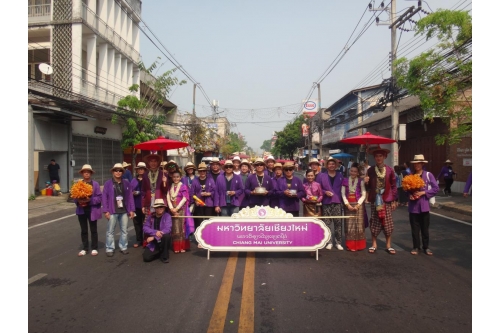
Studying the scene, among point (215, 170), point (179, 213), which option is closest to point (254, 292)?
point (179, 213)

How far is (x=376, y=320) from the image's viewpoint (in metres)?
3.88

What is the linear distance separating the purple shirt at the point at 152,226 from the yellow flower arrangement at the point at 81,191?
45.8 inches

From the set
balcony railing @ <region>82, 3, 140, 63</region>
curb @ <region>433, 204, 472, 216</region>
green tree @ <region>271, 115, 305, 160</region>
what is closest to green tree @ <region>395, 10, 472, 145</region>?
curb @ <region>433, 204, 472, 216</region>

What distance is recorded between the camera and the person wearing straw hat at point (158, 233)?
20.4 ft

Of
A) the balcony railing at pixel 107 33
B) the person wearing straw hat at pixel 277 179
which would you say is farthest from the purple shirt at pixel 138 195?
the balcony railing at pixel 107 33

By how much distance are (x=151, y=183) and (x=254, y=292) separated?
3.66 m

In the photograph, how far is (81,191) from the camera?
6.55 meters

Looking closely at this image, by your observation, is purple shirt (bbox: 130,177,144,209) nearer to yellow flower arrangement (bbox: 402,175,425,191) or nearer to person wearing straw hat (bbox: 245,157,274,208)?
person wearing straw hat (bbox: 245,157,274,208)

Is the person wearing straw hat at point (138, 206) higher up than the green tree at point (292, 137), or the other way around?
the green tree at point (292, 137)

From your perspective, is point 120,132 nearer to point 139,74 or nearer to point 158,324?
point 139,74

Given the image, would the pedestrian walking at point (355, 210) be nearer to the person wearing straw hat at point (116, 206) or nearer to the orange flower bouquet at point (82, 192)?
the person wearing straw hat at point (116, 206)

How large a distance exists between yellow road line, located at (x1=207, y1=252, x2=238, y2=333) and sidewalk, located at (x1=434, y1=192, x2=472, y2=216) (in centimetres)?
915

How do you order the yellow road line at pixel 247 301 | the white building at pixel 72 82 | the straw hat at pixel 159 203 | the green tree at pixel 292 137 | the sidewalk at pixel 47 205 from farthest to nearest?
the green tree at pixel 292 137 < the white building at pixel 72 82 < the sidewalk at pixel 47 205 < the straw hat at pixel 159 203 < the yellow road line at pixel 247 301

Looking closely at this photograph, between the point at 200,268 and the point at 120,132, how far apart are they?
2200 centimetres
